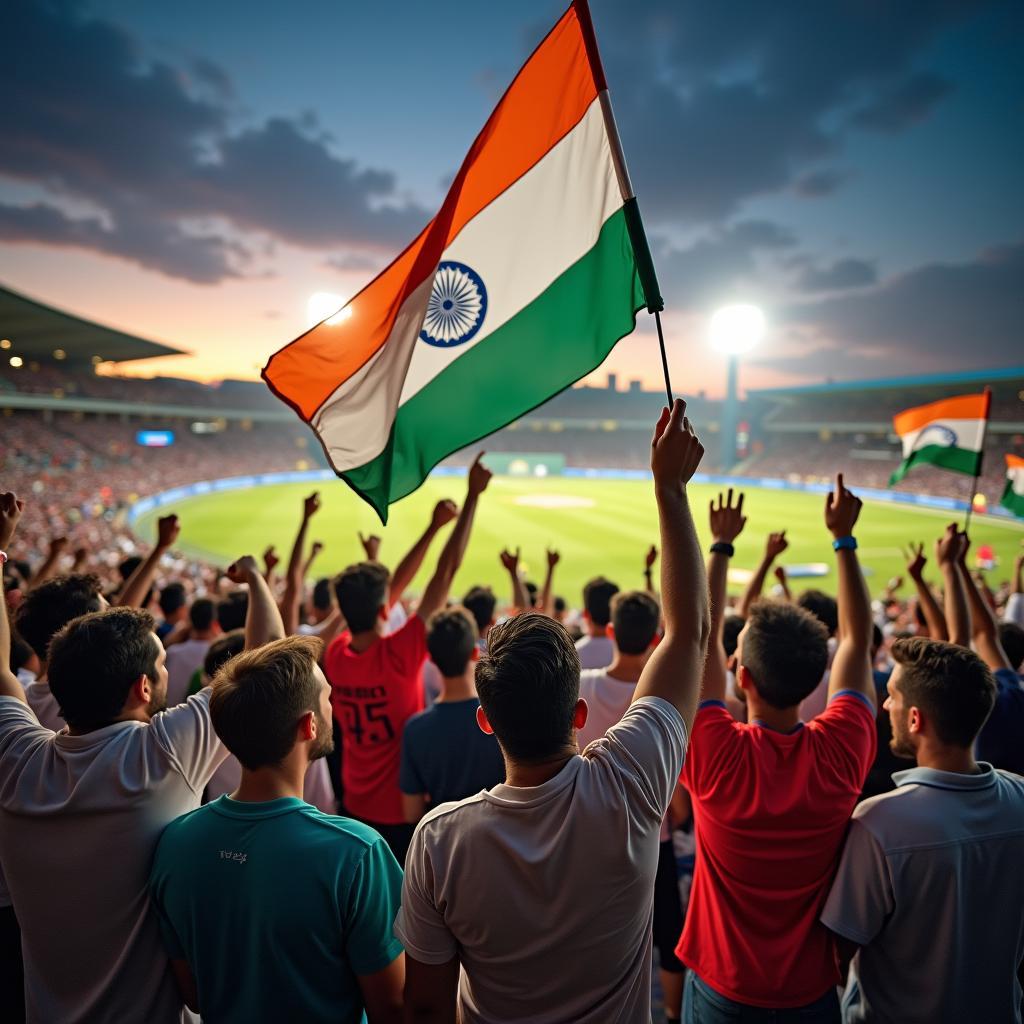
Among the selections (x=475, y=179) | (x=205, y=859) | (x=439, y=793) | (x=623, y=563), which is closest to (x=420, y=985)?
(x=205, y=859)

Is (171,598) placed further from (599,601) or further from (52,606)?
(599,601)

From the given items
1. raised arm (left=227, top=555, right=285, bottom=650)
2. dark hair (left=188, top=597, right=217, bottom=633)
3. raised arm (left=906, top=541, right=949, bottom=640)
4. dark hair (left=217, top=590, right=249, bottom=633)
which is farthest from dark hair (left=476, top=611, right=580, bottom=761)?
dark hair (left=188, top=597, right=217, bottom=633)

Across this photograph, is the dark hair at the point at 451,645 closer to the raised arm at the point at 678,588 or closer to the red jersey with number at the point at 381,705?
the red jersey with number at the point at 381,705

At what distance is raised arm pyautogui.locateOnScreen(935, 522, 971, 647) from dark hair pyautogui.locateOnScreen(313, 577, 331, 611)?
6.68m

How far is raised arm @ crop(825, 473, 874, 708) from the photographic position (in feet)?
8.40

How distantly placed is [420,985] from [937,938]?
1.79 metres

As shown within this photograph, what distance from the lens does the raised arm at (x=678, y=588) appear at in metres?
1.90

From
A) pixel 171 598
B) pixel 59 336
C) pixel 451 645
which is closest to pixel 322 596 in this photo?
pixel 171 598

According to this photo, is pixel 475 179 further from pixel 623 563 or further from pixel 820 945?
pixel 623 563

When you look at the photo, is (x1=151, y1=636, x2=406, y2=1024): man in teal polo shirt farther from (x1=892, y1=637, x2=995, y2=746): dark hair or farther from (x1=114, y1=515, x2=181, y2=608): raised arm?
(x1=114, y1=515, x2=181, y2=608): raised arm

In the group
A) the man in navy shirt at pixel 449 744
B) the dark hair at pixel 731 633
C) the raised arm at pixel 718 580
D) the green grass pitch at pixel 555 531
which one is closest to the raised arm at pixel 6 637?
the man in navy shirt at pixel 449 744

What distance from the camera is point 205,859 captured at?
1874mm

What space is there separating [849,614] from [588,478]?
2464 inches

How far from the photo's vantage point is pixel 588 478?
64.8 meters
